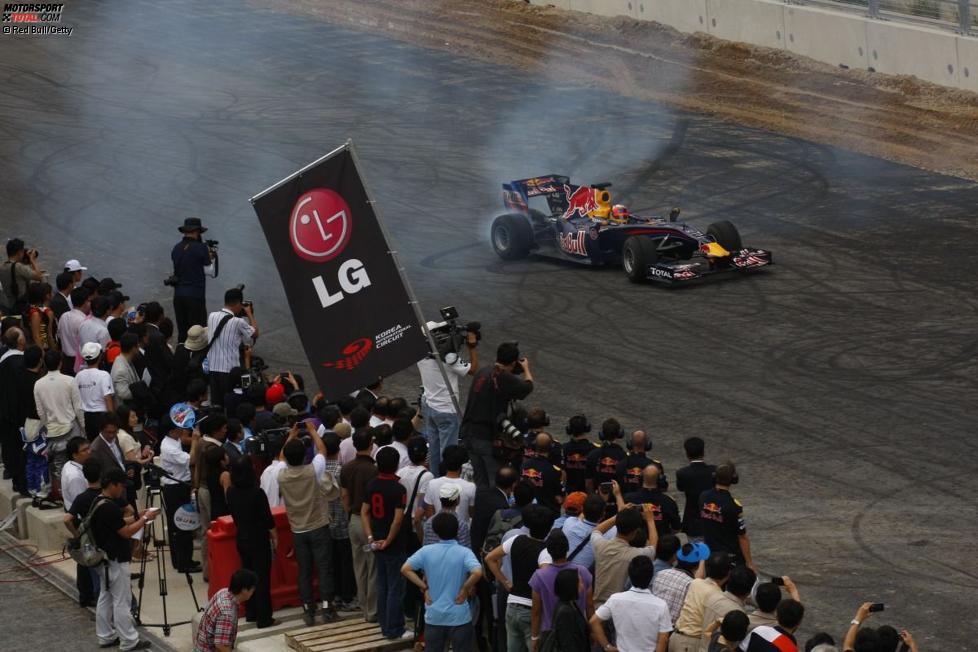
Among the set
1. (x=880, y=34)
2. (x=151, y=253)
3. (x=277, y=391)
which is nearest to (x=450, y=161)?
(x=151, y=253)

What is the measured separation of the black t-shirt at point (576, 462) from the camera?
41.4 feet

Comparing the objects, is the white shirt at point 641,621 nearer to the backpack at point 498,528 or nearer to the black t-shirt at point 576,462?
the backpack at point 498,528

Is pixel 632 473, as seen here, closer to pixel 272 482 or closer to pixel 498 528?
pixel 498 528

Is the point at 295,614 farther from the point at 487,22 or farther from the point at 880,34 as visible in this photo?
the point at 487,22

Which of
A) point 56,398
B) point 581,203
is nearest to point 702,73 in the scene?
point 581,203

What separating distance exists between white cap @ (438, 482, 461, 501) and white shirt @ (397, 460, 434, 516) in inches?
21.6

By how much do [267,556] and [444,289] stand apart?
10.8m

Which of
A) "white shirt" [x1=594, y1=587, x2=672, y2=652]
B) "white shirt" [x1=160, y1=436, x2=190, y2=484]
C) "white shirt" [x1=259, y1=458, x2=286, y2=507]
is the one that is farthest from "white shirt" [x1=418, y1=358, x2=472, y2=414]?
"white shirt" [x1=594, y1=587, x2=672, y2=652]

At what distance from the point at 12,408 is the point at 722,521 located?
699cm

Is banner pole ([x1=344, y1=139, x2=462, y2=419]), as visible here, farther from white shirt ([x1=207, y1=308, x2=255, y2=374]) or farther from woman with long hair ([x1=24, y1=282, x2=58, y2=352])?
woman with long hair ([x1=24, y1=282, x2=58, y2=352])

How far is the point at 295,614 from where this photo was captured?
12.9 meters

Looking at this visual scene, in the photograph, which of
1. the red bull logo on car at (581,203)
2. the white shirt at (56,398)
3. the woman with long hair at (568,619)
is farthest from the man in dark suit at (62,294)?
the woman with long hair at (568,619)

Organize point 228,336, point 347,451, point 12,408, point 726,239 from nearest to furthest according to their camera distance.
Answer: point 347,451 → point 12,408 → point 228,336 → point 726,239

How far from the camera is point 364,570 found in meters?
12.4
